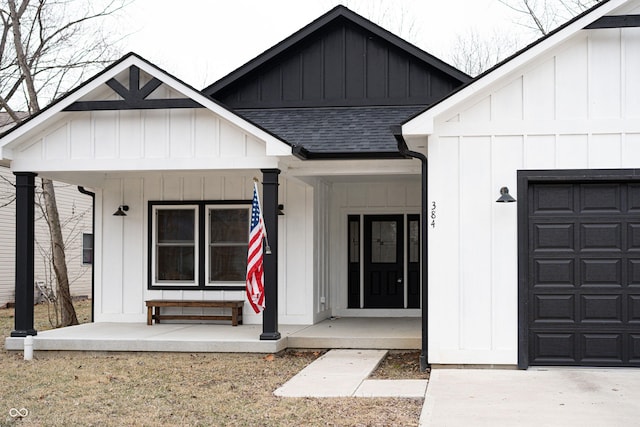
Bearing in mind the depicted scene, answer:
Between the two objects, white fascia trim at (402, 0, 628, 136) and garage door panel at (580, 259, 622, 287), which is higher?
white fascia trim at (402, 0, 628, 136)

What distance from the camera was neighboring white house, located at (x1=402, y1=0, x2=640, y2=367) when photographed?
981 cm

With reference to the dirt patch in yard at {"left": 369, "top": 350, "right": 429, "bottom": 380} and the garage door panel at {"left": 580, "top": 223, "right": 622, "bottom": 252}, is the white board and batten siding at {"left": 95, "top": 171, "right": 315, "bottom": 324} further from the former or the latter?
the garage door panel at {"left": 580, "top": 223, "right": 622, "bottom": 252}

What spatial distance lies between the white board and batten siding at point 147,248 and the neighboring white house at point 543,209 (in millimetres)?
4688

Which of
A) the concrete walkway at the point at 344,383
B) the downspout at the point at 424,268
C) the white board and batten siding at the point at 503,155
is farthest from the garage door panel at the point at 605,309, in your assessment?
the concrete walkway at the point at 344,383

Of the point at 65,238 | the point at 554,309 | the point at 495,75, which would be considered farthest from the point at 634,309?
the point at 65,238

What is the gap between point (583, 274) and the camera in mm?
A: 9891

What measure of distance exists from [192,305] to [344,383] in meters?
5.20

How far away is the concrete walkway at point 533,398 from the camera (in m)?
Answer: 7.30

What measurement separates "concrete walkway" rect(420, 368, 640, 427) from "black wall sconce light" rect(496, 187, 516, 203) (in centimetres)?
198

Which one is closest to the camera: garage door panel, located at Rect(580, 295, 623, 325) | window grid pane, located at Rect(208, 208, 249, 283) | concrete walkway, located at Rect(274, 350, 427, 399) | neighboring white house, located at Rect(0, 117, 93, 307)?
concrete walkway, located at Rect(274, 350, 427, 399)

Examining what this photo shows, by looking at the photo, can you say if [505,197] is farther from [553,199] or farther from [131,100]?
[131,100]

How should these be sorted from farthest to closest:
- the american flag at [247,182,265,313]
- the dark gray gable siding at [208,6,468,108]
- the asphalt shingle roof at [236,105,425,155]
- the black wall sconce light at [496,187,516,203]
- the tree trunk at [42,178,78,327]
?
the tree trunk at [42,178,78,327] → the dark gray gable siding at [208,6,468,108] → the asphalt shingle roof at [236,105,425,155] → the american flag at [247,182,265,313] → the black wall sconce light at [496,187,516,203]

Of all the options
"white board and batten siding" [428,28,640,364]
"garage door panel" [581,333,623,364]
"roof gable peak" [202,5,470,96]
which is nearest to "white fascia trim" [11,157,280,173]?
"white board and batten siding" [428,28,640,364]

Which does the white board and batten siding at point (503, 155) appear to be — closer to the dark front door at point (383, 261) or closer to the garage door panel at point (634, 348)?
the garage door panel at point (634, 348)
